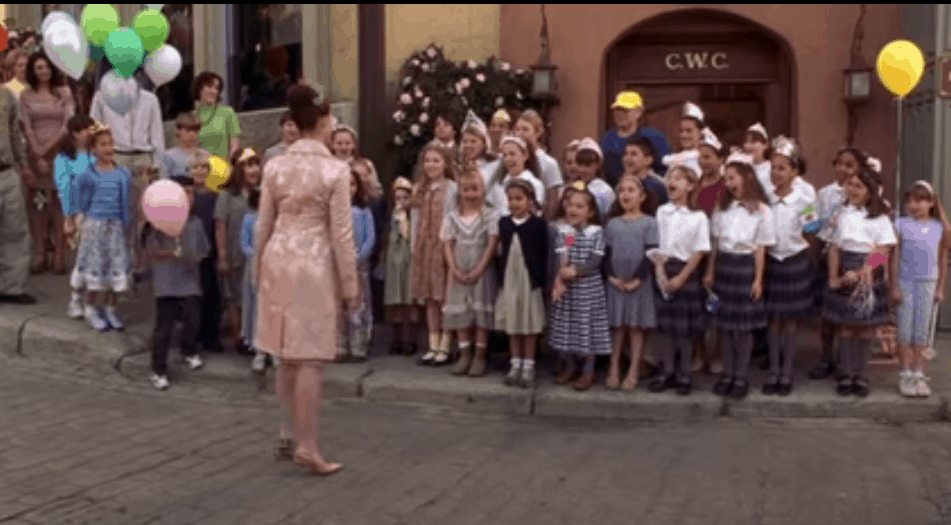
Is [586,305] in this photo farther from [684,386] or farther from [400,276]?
[400,276]

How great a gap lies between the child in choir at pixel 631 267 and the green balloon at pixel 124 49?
158 inches

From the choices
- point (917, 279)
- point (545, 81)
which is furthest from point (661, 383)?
point (545, 81)

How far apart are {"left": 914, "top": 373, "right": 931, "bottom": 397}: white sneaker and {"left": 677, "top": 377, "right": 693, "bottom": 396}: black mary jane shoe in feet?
4.73

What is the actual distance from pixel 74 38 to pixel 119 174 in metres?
1.41

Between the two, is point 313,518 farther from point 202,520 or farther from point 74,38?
point 74,38

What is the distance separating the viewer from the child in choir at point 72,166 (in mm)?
8570

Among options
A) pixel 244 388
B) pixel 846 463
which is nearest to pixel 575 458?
pixel 846 463

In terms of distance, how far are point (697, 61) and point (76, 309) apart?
6198 mm

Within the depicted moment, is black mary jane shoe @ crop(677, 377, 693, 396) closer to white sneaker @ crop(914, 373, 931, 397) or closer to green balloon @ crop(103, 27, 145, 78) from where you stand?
white sneaker @ crop(914, 373, 931, 397)

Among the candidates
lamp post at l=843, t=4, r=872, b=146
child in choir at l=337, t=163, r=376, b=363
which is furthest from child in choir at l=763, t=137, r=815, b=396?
lamp post at l=843, t=4, r=872, b=146

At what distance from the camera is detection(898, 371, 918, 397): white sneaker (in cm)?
737

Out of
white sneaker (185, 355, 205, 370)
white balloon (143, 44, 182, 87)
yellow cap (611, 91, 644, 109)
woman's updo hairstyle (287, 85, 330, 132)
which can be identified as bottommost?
white sneaker (185, 355, 205, 370)

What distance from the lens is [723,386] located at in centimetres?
753

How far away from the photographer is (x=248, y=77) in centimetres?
1208
